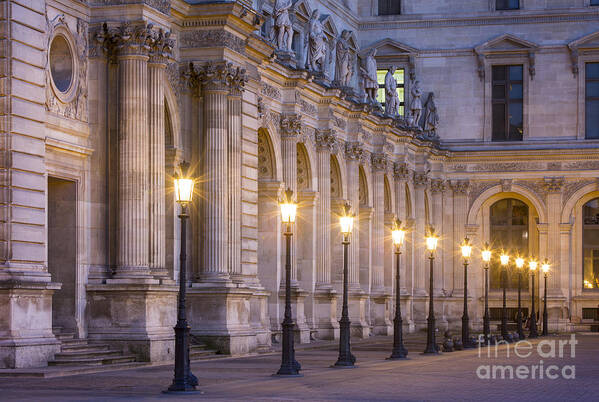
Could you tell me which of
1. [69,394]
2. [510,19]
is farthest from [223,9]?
[510,19]

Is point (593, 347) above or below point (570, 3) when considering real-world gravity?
below

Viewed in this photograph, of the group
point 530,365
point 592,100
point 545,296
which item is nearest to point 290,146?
point 530,365

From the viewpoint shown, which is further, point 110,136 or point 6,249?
point 110,136

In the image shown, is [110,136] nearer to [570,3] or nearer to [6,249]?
[6,249]

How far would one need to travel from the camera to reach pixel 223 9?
39.8 metres

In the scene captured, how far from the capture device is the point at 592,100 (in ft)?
256

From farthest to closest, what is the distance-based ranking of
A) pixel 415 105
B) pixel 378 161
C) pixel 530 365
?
pixel 415 105
pixel 378 161
pixel 530 365

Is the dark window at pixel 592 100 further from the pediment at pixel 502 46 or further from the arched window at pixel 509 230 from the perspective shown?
the arched window at pixel 509 230

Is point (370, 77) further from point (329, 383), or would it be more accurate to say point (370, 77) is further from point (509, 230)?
point (329, 383)

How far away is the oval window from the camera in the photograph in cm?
3419

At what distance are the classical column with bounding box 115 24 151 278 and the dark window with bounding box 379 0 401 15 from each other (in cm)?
4439

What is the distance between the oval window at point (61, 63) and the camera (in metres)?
34.2

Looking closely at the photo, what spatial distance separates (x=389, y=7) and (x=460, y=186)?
37.8 ft

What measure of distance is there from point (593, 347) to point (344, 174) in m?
14.3
